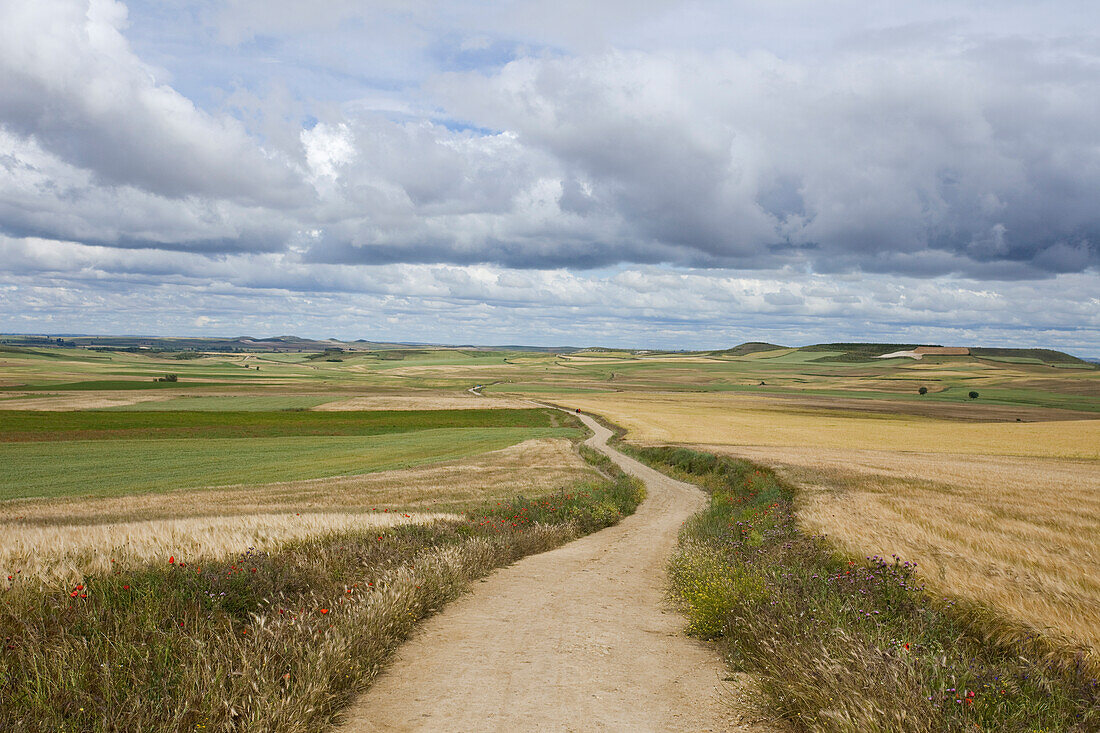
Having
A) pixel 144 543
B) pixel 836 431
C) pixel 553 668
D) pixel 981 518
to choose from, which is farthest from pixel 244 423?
pixel 553 668

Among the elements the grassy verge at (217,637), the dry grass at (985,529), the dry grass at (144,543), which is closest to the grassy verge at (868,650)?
Result: the dry grass at (985,529)

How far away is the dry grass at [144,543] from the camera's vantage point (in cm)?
837

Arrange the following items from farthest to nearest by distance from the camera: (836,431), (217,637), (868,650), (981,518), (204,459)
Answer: (836,431), (204,459), (981,518), (217,637), (868,650)

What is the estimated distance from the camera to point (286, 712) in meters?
5.49

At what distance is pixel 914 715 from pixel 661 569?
8.74 metres

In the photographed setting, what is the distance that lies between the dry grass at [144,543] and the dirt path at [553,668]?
378cm

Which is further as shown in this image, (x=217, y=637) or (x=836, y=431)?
(x=836, y=431)

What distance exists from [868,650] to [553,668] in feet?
10.9

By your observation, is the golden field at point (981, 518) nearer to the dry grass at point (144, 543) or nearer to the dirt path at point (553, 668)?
the dirt path at point (553, 668)

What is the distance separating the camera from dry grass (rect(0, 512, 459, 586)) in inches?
329

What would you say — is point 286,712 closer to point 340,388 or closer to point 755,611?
point 755,611

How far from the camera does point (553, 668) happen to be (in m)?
7.26

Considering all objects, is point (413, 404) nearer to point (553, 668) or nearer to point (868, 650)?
point (553, 668)

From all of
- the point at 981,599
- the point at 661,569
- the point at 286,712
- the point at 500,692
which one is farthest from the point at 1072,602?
the point at 286,712
